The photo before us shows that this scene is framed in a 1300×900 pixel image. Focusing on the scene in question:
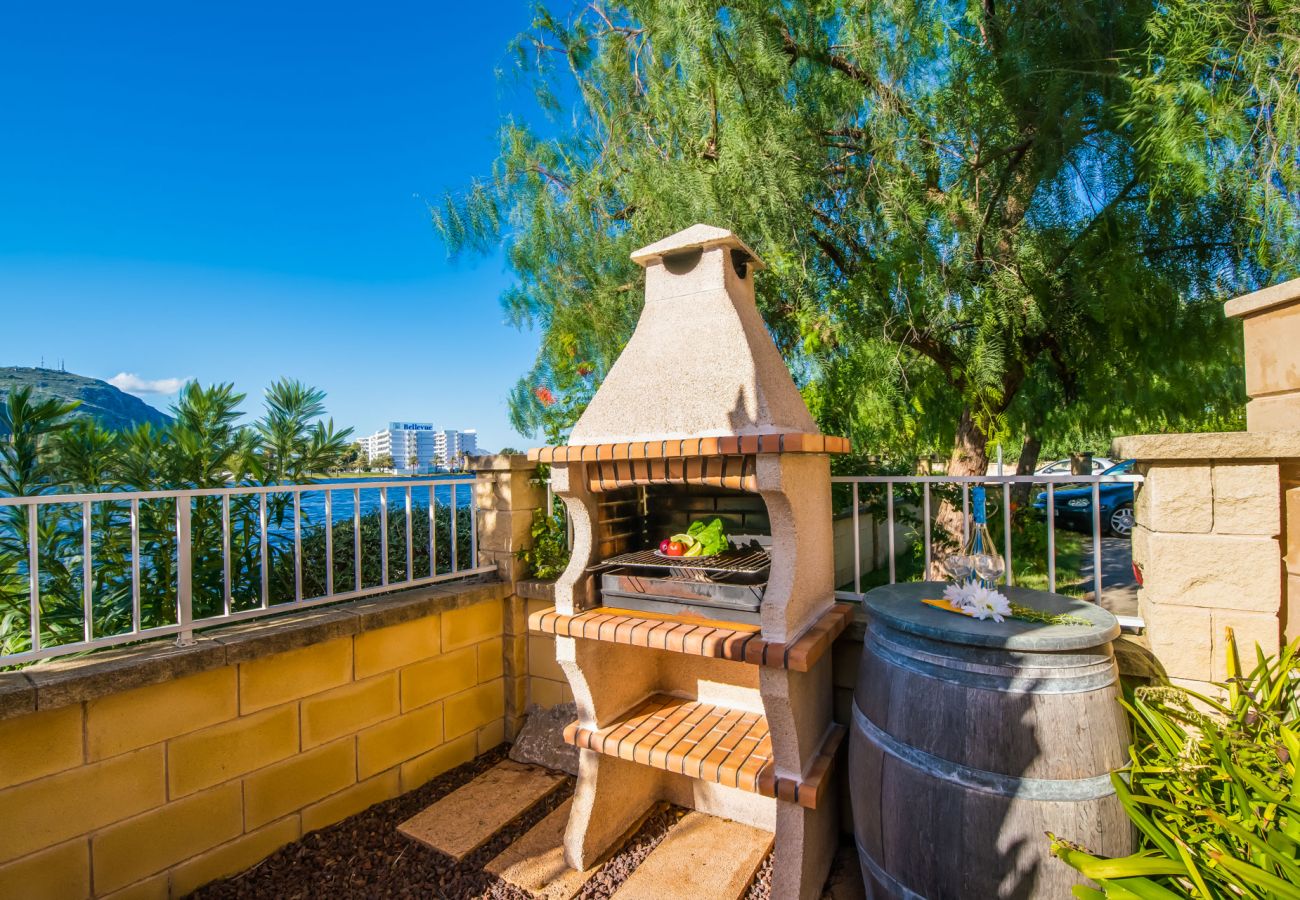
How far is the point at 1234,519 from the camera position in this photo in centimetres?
150

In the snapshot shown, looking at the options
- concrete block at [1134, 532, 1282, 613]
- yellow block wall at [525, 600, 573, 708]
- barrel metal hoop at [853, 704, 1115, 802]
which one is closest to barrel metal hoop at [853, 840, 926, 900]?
barrel metal hoop at [853, 704, 1115, 802]

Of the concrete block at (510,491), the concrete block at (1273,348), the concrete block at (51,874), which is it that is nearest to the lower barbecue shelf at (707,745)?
the concrete block at (510,491)

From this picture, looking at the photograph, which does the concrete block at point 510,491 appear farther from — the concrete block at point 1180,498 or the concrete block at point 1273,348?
the concrete block at point 1273,348

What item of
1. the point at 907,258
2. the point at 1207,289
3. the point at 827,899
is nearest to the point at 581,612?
the point at 827,899

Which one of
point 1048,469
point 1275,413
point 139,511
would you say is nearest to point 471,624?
point 139,511

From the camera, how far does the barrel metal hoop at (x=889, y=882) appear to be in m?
1.40

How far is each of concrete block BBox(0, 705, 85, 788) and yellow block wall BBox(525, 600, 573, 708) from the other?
5.70ft

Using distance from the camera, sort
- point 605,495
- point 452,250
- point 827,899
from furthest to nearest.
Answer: point 452,250 < point 605,495 < point 827,899

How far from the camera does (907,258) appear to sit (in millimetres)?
2898

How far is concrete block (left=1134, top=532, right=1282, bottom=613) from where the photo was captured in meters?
1.47

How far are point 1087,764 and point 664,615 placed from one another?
4.19ft

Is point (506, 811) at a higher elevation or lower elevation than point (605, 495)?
lower

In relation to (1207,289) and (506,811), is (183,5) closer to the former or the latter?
(506,811)

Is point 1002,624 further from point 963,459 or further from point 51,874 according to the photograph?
point 963,459
